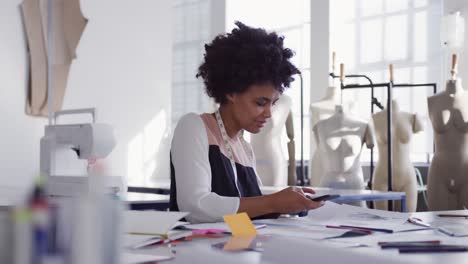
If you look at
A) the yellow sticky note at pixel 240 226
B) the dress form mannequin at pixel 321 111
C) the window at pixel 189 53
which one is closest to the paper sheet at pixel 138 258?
the yellow sticky note at pixel 240 226

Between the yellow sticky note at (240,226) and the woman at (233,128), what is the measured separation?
337mm

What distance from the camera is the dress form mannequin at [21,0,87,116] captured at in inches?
237

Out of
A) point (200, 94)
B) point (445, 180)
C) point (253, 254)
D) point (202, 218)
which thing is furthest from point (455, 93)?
point (200, 94)

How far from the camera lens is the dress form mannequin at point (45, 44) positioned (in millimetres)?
6020

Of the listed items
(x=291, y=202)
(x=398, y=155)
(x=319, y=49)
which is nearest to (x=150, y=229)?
(x=291, y=202)

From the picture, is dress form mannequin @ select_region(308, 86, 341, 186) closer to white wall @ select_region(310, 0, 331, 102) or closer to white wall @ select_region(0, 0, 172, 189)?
white wall @ select_region(310, 0, 331, 102)

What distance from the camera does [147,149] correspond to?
724 centimetres

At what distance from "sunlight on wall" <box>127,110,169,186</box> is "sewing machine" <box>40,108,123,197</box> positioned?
3.33 m

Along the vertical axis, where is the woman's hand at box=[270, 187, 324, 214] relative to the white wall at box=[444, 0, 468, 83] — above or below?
below

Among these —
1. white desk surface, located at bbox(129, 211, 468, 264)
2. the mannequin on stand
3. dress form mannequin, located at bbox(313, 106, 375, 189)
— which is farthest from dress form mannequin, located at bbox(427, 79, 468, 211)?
white desk surface, located at bbox(129, 211, 468, 264)

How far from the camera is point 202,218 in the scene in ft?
7.02

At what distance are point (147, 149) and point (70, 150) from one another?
11.4ft

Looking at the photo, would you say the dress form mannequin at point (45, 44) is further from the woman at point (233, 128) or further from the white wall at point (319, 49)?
the woman at point (233, 128)

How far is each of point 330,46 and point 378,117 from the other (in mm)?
2000
